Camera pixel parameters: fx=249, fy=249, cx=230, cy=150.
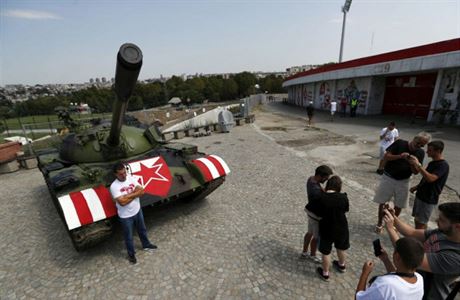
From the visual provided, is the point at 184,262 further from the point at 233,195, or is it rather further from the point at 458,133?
the point at 458,133

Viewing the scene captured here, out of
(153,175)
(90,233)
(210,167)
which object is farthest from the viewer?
(210,167)

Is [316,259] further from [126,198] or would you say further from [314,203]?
[126,198]

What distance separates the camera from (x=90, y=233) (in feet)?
11.3

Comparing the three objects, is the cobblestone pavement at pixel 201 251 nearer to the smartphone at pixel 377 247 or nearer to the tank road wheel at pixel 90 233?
the tank road wheel at pixel 90 233

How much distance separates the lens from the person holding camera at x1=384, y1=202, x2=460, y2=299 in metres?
1.91

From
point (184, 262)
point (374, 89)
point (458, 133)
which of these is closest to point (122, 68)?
point (184, 262)

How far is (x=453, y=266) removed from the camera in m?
1.91

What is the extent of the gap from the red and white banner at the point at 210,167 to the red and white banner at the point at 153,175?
25.1 inches

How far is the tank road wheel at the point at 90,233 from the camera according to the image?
11.2 ft

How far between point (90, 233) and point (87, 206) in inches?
14.8

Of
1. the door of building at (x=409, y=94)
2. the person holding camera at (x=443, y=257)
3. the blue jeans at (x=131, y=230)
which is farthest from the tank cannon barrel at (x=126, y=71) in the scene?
the door of building at (x=409, y=94)

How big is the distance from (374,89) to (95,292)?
19366mm

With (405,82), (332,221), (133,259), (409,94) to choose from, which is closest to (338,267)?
(332,221)

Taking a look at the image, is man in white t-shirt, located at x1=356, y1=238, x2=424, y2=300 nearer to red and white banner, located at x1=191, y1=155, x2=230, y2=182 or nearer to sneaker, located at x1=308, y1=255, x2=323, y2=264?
sneaker, located at x1=308, y1=255, x2=323, y2=264
